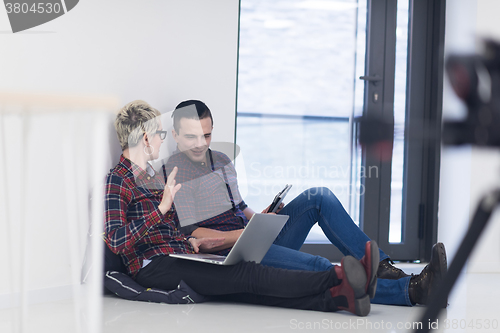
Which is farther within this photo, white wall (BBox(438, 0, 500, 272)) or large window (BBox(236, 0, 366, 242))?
white wall (BBox(438, 0, 500, 272))

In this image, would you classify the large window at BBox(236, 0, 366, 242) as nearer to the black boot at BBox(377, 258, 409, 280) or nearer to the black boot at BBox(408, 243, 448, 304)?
the black boot at BBox(377, 258, 409, 280)

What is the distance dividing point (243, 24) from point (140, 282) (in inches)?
61.2

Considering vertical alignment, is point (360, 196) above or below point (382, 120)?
below

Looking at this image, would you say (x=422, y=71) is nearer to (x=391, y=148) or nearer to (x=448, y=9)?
(x=448, y=9)

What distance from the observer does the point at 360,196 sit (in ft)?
9.53

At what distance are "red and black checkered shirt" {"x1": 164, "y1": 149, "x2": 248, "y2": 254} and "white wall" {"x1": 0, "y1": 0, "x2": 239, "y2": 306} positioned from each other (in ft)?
0.87

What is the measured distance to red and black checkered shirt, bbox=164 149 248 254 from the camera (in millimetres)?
1892

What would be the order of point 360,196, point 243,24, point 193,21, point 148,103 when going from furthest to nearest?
point 360,196, point 243,24, point 193,21, point 148,103

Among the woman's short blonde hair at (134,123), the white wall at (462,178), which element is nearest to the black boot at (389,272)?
the woman's short blonde hair at (134,123)

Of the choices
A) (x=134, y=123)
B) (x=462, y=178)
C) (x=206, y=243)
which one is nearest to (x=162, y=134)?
(x=134, y=123)

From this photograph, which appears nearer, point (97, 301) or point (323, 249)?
point (97, 301)

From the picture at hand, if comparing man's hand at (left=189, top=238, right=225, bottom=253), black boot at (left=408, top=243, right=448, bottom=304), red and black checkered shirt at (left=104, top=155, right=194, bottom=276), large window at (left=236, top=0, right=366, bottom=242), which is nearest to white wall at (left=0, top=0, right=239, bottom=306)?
red and black checkered shirt at (left=104, top=155, right=194, bottom=276)

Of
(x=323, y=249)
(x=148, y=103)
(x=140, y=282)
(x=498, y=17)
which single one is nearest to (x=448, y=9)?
(x=498, y=17)

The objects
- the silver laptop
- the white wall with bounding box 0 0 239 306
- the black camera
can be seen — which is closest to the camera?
the black camera
